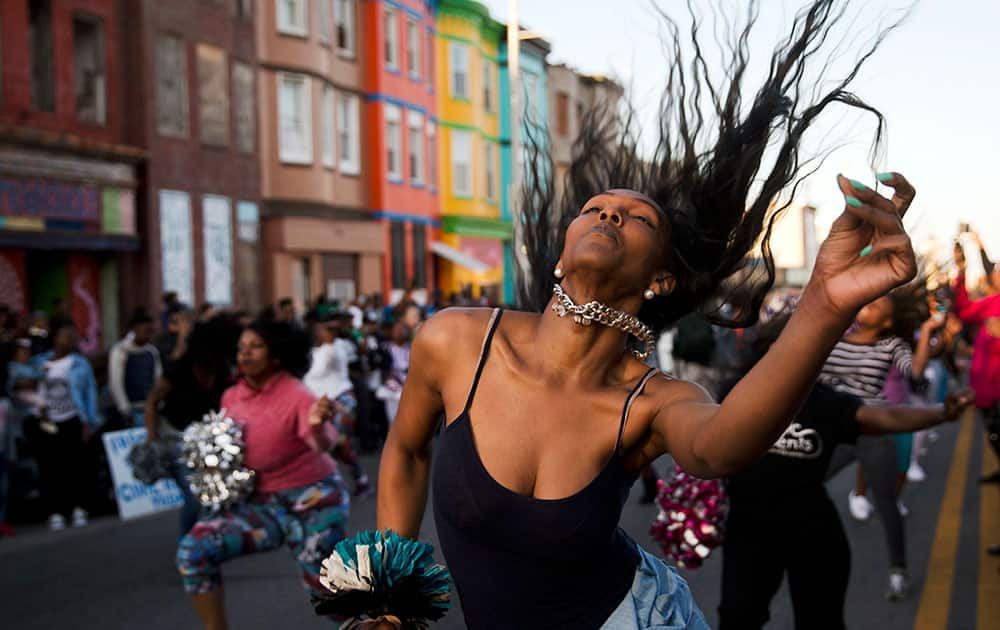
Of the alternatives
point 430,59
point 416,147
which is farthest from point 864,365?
point 430,59

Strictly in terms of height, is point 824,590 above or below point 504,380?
below

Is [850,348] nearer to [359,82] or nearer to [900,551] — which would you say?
[900,551]

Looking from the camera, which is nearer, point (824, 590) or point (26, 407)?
point (824, 590)

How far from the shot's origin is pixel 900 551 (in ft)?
24.5

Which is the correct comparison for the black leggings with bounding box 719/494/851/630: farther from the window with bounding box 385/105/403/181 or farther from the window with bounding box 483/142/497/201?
the window with bounding box 483/142/497/201

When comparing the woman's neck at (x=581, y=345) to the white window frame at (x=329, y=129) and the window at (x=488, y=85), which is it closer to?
the white window frame at (x=329, y=129)

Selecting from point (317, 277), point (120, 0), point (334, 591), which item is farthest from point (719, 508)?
point (317, 277)

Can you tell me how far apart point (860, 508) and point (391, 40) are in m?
26.5

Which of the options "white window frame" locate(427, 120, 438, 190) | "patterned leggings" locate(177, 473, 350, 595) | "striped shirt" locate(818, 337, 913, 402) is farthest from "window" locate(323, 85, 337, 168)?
"patterned leggings" locate(177, 473, 350, 595)

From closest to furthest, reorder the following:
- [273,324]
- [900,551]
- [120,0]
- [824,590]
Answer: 1. [824,590]
2. [273,324]
3. [900,551]
4. [120,0]

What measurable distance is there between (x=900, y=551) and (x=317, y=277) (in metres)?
23.4

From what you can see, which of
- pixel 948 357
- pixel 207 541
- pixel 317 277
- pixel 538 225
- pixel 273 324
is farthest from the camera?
pixel 317 277

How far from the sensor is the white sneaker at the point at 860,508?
1008 cm

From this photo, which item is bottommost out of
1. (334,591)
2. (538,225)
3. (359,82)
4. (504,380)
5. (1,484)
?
(1,484)
